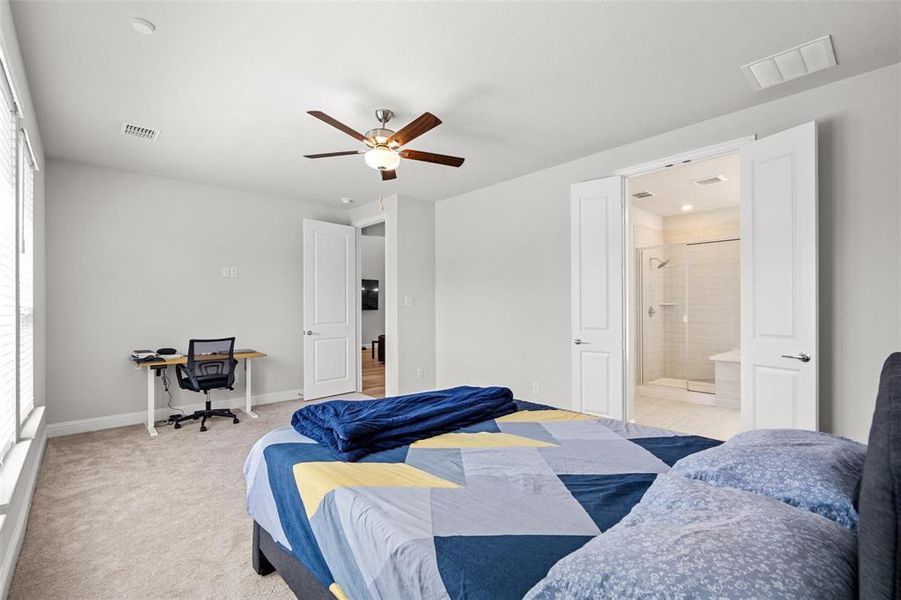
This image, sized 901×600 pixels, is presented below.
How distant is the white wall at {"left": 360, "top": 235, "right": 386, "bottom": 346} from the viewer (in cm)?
1016

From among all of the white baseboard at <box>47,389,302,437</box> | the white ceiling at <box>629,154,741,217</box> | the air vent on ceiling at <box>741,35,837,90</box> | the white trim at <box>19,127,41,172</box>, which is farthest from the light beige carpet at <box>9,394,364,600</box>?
the white ceiling at <box>629,154,741,217</box>

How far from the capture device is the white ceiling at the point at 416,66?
210 cm

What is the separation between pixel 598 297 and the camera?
3.82m

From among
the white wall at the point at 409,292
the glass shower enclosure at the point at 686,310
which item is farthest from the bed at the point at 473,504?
Answer: the glass shower enclosure at the point at 686,310

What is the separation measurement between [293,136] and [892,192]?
13.3 ft

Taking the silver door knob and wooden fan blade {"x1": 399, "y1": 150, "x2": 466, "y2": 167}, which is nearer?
the silver door knob

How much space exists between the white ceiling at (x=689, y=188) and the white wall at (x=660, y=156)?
0.86 metres

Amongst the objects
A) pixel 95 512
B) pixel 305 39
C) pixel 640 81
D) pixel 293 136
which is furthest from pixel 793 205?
pixel 95 512

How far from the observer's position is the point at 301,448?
5.85 feet

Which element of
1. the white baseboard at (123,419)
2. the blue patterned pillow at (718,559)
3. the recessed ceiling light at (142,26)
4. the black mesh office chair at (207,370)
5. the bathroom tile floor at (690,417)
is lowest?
the bathroom tile floor at (690,417)

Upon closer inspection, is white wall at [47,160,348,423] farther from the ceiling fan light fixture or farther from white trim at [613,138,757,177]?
white trim at [613,138,757,177]

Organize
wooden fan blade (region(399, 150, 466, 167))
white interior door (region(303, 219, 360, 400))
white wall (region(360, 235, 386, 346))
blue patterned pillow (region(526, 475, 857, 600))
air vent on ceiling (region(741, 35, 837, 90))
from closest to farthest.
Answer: blue patterned pillow (region(526, 475, 857, 600)) → air vent on ceiling (region(741, 35, 837, 90)) → wooden fan blade (region(399, 150, 466, 167)) → white interior door (region(303, 219, 360, 400)) → white wall (region(360, 235, 386, 346))

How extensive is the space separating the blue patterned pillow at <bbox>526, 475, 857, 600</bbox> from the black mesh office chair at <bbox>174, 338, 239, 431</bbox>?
4269mm

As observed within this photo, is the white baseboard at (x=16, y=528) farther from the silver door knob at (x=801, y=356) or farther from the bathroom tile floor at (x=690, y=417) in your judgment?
the bathroom tile floor at (x=690, y=417)
